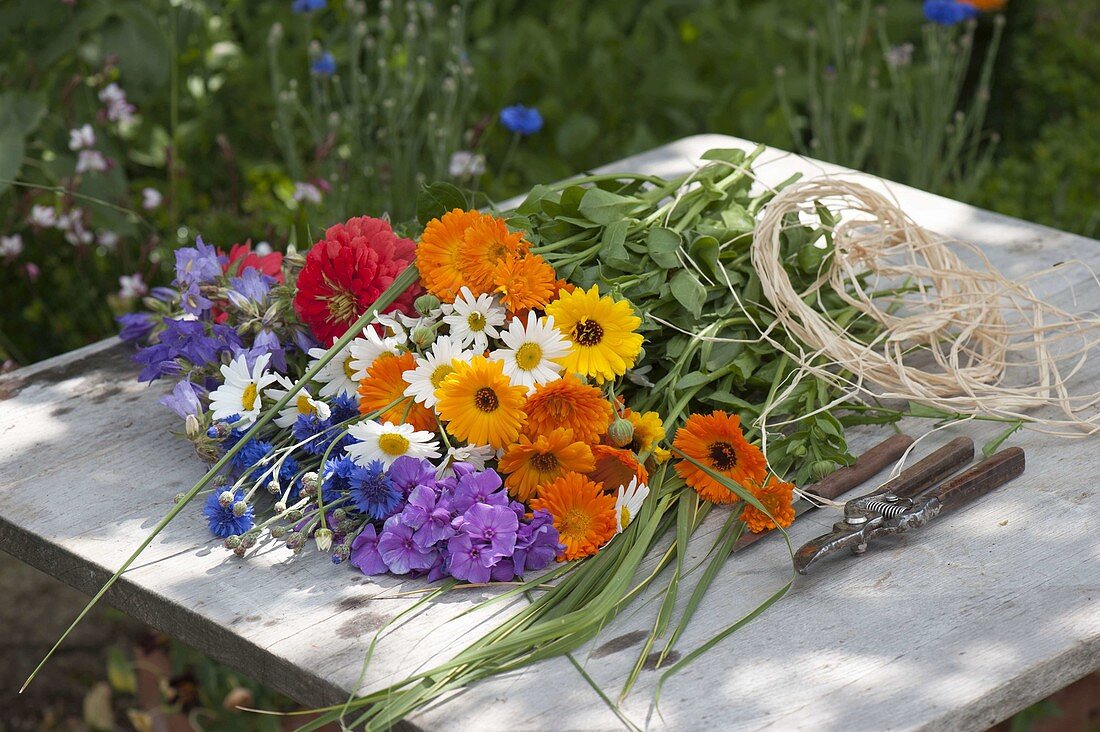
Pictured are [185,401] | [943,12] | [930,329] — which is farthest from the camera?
[943,12]

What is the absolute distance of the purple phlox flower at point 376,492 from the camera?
1247 millimetres

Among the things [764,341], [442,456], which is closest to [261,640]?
[442,456]

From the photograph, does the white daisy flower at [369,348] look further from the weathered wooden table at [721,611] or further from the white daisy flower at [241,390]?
the weathered wooden table at [721,611]

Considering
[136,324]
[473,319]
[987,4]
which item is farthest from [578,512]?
[987,4]

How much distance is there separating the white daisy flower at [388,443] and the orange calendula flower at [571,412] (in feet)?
0.36

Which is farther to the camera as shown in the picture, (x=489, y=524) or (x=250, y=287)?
(x=250, y=287)

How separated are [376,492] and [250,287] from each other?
14.2 inches

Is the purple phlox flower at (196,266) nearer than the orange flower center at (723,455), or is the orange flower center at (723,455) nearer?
the orange flower center at (723,455)

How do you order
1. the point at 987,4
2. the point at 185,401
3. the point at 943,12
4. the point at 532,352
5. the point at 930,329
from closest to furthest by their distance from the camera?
the point at 532,352 → the point at 185,401 → the point at 930,329 → the point at 943,12 → the point at 987,4

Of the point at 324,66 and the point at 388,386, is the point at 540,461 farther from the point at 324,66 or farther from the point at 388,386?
the point at 324,66

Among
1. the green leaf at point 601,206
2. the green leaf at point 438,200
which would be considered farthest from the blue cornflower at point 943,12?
the green leaf at point 438,200

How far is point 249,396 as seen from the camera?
1.36 m

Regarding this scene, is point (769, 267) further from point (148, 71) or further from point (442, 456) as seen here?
point (148, 71)

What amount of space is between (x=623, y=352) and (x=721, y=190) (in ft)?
1.41
